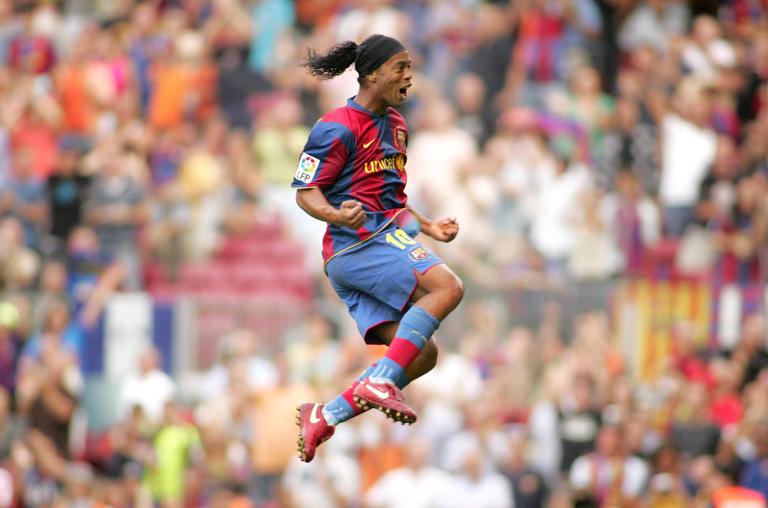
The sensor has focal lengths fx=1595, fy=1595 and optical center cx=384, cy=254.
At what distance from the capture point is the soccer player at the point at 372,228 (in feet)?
24.6

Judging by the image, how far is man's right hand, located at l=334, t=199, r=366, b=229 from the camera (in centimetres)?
733

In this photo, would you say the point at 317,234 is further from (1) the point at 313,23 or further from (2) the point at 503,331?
(1) the point at 313,23

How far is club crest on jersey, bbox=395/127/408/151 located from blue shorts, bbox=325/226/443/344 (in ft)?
1.33

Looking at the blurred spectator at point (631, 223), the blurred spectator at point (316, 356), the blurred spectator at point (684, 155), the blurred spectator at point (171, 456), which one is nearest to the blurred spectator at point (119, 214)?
the blurred spectator at point (171, 456)

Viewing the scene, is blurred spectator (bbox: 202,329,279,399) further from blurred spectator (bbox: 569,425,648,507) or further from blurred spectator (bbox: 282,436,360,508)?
blurred spectator (bbox: 569,425,648,507)

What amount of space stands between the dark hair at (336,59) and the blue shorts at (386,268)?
818 millimetres

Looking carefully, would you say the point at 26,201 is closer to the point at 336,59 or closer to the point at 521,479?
the point at 521,479

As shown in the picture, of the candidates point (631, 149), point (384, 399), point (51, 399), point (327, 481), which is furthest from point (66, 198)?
point (384, 399)

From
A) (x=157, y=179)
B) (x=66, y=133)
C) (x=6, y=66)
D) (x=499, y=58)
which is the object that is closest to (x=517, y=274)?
(x=499, y=58)

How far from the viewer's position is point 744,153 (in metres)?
15.7

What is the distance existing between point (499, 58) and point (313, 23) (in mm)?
2869

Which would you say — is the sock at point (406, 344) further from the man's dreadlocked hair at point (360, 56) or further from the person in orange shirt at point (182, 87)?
the person in orange shirt at point (182, 87)

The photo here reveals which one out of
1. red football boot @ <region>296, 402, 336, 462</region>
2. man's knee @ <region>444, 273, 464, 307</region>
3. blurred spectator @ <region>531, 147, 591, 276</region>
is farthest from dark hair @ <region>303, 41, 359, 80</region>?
blurred spectator @ <region>531, 147, 591, 276</region>

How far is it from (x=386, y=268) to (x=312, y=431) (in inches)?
33.5
